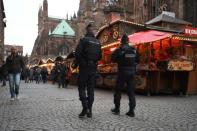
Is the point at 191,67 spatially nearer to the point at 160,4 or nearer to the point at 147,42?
the point at 147,42

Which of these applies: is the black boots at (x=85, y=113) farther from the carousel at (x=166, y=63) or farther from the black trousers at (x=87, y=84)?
the carousel at (x=166, y=63)

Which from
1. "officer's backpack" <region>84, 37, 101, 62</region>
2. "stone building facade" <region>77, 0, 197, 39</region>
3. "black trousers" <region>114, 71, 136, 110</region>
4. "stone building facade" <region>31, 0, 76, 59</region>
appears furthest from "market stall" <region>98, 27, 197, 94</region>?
"stone building facade" <region>31, 0, 76, 59</region>

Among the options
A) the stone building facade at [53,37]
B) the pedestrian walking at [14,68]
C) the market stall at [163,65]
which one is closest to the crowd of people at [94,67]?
the pedestrian walking at [14,68]

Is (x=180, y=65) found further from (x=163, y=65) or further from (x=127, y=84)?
(x=127, y=84)

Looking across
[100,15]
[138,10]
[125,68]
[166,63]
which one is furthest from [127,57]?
[100,15]

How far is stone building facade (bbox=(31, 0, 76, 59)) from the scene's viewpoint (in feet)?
310

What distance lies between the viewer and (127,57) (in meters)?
9.40

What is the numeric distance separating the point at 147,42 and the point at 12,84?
566 centimetres

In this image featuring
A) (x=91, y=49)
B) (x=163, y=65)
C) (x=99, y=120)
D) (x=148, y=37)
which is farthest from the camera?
(x=148, y=37)

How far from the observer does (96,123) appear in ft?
26.0

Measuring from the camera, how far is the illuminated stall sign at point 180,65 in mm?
15214

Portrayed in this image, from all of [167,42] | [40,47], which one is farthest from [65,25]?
[167,42]

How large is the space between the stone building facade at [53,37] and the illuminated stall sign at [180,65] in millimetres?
77021

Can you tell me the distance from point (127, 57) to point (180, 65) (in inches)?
257
